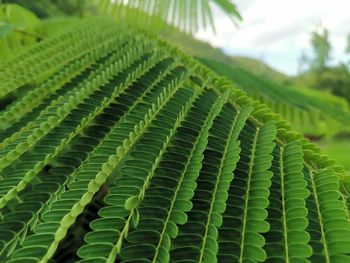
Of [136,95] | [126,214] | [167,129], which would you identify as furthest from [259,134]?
[126,214]

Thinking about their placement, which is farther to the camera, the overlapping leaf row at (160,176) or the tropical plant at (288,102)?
the tropical plant at (288,102)

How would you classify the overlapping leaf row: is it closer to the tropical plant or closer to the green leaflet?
the green leaflet

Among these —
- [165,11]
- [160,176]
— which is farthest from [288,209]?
[165,11]

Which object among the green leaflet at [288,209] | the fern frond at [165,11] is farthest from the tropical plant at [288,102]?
the green leaflet at [288,209]

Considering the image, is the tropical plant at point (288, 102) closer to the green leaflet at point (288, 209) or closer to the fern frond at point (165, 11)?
the fern frond at point (165, 11)

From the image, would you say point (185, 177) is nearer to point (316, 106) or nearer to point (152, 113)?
point (152, 113)

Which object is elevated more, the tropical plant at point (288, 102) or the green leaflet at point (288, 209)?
the green leaflet at point (288, 209)

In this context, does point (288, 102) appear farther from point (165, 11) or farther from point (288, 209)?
point (288, 209)

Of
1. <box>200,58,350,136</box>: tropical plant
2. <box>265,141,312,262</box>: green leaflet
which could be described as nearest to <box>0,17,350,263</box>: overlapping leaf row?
<box>265,141,312,262</box>: green leaflet

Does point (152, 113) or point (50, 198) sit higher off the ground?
point (152, 113)
